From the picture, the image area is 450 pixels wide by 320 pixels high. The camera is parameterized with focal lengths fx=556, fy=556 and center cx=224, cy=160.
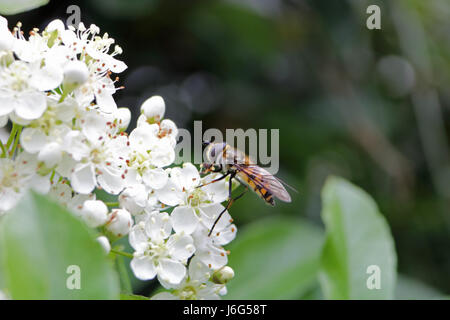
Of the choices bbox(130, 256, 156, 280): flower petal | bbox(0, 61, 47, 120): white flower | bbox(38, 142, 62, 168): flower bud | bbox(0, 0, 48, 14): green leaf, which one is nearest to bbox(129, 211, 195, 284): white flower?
bbox(130, 256, 156, 280): flower petal

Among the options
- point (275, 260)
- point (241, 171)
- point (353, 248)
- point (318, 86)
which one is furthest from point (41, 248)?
point (318, 86)

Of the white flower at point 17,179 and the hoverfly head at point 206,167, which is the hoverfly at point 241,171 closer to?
the hoverfly head at point 206,167

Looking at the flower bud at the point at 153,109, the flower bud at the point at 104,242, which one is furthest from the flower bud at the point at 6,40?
the flower bud at the point at 104,242

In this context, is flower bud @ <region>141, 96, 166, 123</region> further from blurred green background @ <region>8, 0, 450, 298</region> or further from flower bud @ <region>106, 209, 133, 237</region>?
blurred green background @ <region>8, 0, 450, 298</region>

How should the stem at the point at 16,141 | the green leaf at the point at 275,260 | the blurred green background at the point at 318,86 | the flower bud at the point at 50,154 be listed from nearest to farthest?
the flower bud at the point at 50,154
the stem at the point at 16,141
the green leaf at the point at 275,260
the blurred green background at the point at 318,86

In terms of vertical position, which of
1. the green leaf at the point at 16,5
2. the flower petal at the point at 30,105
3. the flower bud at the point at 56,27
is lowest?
the flower petal at the point at 30,105
